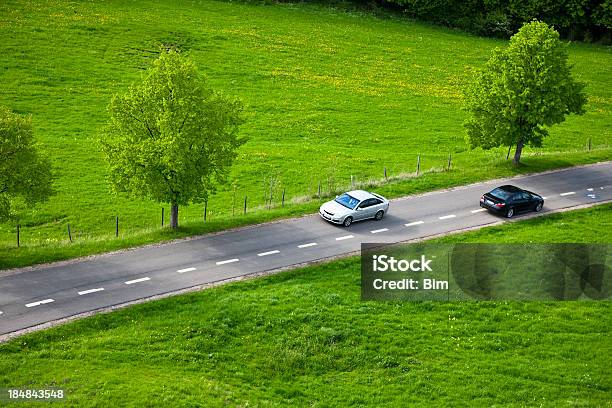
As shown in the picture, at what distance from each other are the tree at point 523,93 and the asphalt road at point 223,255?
4.08 meters

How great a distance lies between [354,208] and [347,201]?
0.79m

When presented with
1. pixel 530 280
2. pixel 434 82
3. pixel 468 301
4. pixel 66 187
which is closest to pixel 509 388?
pixel 468 301

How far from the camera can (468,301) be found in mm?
38500

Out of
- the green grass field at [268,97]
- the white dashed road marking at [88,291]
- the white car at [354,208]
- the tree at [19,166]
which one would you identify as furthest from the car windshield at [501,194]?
the tree at [19,166]

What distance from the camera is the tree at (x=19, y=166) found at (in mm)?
39750

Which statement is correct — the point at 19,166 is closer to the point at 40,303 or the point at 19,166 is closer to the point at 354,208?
the point at 40,303

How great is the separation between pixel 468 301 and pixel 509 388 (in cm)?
710

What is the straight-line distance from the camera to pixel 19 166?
40.1 m

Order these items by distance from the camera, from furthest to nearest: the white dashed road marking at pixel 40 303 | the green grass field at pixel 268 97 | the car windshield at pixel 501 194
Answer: the green grass field at pixel 268 97 < the car windshield at pixel 501 194 < the white dashed road marking at pixel 40 303

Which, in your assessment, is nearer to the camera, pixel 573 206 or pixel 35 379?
pixel 35 379

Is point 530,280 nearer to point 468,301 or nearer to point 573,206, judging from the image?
point 468,301

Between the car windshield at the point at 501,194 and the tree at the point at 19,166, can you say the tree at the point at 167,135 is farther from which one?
the car windshield at the point at 501,194

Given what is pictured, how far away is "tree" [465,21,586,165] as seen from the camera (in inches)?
2121

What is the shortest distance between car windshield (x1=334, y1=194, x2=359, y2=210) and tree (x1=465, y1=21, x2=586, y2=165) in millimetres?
13738
